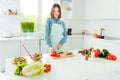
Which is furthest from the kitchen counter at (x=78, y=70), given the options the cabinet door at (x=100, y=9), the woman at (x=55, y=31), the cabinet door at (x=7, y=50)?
the cabinet door at (x=100, y=9)

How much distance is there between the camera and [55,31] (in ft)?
8.73

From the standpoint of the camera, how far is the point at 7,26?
3.83 m

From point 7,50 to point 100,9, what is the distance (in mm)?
2417

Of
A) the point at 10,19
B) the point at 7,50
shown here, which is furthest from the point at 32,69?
the point at 10,19

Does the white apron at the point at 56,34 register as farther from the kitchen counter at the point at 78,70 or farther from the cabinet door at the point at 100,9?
the cabinet door at the point at 100,9

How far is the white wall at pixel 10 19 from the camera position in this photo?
147 inches

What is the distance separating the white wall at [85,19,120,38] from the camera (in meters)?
3.83

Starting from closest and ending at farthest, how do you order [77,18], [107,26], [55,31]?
[55,31], [107,26], [77,18]

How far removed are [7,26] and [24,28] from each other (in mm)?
408

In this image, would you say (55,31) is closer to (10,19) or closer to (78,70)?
(78,70)

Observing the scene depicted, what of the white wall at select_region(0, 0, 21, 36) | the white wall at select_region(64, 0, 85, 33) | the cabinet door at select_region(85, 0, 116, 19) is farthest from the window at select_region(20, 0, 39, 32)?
the cabinet door at select_region(85, 0, 116, 19)

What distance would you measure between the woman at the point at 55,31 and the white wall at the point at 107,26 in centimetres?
172

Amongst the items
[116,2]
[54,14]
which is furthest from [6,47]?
[116,2]

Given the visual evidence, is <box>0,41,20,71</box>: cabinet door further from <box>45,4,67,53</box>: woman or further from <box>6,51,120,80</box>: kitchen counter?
<box>6,51,120,80</box>: kitchen counter
